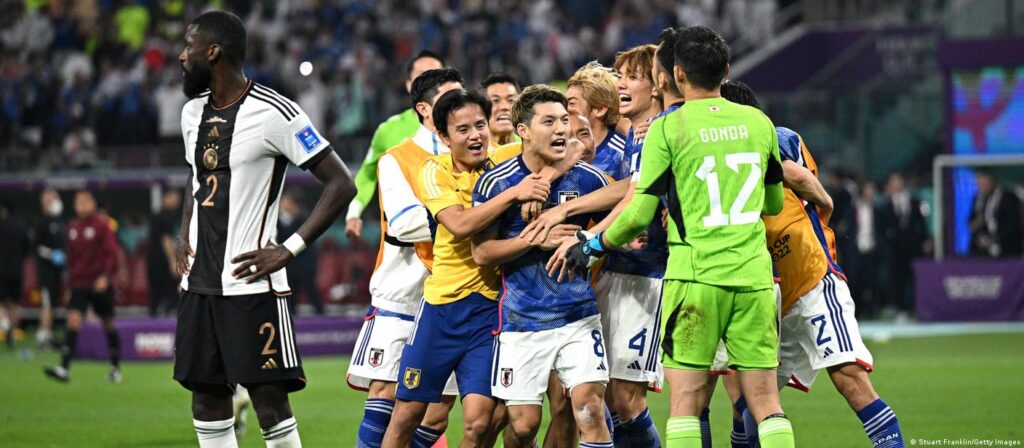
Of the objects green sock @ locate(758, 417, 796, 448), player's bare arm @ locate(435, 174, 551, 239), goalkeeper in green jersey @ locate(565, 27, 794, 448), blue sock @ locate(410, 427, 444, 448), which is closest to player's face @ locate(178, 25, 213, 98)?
player's bare arm @ locate(435, 174, 551, 239)

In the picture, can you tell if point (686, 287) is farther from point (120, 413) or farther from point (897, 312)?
point (897, 312)

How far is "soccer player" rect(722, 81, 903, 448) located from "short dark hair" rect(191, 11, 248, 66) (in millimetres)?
2475

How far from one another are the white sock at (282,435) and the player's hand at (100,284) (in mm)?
11349

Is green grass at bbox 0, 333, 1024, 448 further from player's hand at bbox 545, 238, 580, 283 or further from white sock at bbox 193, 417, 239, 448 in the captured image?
white sock at bbox 193, 417, 239, 448

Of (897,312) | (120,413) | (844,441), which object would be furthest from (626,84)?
(897,312)

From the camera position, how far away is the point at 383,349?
796 centimetres

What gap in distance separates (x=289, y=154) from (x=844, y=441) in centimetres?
520

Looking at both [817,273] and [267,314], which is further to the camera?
[817,273]

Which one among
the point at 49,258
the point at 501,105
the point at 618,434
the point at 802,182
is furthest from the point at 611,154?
the point at 49,258

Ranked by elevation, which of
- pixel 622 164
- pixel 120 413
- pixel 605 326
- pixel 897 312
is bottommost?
pixel 897 312

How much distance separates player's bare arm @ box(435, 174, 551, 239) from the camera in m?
6.80

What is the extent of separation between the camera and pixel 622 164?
7336mm

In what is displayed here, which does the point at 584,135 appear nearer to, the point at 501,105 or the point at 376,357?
the point at 501,105

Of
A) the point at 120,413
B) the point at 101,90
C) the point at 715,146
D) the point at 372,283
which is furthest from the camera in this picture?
the point at 101,90
